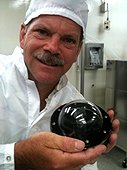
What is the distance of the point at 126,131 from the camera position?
7.49 ft

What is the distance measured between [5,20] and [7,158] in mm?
1732

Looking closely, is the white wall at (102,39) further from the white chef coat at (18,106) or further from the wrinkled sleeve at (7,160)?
the wrinkled sleeve at (7,160)

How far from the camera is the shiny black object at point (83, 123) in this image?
538 millimetres

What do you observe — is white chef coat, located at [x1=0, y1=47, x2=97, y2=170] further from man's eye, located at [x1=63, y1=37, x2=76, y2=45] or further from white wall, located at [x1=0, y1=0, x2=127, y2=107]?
white wall, located at [x1=0, y1=0, x2=127, y2=107]

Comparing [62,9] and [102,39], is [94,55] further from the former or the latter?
[62,9]

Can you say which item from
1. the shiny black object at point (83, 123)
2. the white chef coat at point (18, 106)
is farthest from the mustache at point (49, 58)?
the shiny black object at point (83, 123)

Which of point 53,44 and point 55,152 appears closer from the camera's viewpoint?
point 55,152

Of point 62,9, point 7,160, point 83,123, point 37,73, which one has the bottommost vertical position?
point 7,160

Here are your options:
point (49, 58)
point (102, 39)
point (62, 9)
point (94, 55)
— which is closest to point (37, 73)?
point (49, 58)

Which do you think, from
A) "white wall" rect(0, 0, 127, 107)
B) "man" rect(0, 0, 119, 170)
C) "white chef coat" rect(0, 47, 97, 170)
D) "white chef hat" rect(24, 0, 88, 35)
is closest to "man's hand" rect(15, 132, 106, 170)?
"man" rect(0, 0, 119, 170)

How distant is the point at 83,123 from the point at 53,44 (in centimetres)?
36

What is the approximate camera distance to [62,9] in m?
0.87

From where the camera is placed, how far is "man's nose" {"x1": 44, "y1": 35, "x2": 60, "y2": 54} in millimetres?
798

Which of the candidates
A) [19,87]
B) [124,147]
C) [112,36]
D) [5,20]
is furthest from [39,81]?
[112,36]
